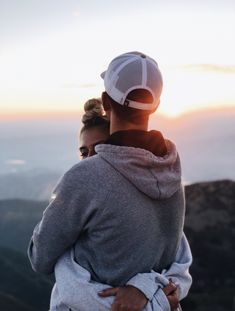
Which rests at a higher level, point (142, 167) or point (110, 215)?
point (142, 167)

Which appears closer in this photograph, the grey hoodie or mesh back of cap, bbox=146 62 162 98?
the grey hoodie

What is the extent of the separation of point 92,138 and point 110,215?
7.75 feet

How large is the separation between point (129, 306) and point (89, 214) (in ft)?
3.01

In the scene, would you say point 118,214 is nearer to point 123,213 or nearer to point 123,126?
point 123,213

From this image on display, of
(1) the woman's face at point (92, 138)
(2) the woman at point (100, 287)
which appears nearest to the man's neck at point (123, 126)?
(2) the woman at point (100, 287)

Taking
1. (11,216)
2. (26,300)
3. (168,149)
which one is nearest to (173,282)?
(168,149)

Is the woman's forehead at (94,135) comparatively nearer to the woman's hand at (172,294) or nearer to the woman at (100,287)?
the woman at (100,287)

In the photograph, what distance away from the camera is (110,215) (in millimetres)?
3951

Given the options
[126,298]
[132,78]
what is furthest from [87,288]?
[132,78]

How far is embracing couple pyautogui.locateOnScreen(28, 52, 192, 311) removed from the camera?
12.9 feet

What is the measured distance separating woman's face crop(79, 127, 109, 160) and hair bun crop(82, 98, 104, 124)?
0.18 metres

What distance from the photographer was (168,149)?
4.45m

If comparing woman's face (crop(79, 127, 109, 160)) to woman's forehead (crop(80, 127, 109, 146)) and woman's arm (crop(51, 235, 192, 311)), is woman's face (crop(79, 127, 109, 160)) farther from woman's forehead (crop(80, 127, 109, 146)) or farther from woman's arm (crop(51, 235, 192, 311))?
woman's arm (crop(51, 235, 192, 311))

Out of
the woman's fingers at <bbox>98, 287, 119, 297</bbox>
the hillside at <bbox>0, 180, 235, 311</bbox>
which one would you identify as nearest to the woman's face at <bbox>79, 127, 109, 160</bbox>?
the woman's fingers at <bbox>98, 287, 119, 297</bbox>
